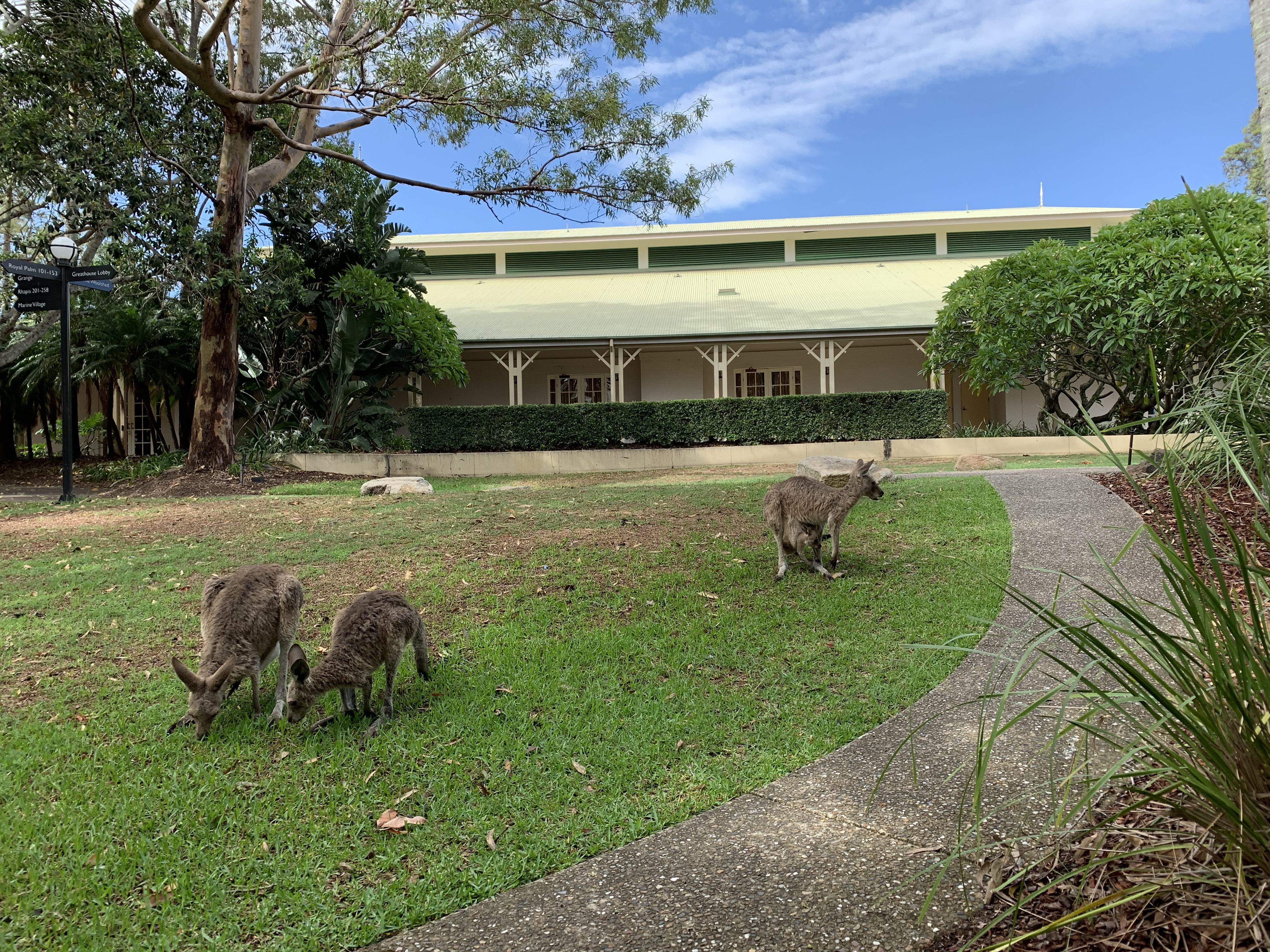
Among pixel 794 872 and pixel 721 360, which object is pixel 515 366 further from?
pixel 794 872

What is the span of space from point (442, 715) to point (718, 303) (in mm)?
21722

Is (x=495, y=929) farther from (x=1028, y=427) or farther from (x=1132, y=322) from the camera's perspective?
(x=1028, y=427)

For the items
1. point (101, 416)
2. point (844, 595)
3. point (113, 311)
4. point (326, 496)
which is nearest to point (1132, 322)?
point (844, 595)

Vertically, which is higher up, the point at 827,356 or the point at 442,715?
the point at 827,356

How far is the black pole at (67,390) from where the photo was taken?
45.3 feet

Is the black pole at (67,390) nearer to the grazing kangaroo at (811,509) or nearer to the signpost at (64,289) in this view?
the signpost at (64,289)

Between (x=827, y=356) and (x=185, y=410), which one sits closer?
(x=827, y=356)

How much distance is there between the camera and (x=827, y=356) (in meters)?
21.9

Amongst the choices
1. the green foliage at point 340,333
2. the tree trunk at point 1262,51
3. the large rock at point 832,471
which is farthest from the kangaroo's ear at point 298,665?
the green foliage at point 340,333

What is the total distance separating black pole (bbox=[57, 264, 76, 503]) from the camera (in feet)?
45.3

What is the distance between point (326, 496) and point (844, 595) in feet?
32.3

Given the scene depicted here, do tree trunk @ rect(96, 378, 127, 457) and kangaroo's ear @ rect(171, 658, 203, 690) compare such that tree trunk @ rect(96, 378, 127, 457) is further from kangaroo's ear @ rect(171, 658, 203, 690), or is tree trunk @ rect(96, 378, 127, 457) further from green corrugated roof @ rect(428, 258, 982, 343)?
kangaroo's ear @ rect(171, 658, 203, 690)

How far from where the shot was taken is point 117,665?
5.68 metres

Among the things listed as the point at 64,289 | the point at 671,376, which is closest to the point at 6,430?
the point at 64,289
